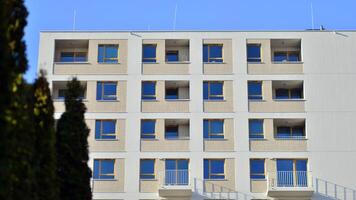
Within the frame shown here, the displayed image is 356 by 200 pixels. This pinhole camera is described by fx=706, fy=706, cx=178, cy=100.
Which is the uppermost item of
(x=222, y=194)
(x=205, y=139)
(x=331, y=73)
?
(x=331, y=73)

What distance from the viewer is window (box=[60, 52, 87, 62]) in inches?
1948

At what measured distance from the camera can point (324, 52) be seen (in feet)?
157

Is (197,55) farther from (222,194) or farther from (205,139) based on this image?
(222,194)

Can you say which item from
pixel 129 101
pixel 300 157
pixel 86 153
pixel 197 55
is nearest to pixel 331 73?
pixel 300 157

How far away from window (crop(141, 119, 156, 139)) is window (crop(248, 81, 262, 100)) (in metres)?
6.83

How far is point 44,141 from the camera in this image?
2138 cm

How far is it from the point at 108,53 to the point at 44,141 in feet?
90.6

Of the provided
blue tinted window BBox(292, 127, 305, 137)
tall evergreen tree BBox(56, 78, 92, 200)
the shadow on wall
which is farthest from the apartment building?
tall evergreen tree BBox(56, 78, 92, 200)

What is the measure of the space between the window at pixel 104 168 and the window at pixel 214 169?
6081 mm

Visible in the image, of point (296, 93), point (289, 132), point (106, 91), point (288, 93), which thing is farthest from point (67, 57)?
point (289, 132)

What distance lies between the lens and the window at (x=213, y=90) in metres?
47.7

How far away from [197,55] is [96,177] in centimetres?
1073

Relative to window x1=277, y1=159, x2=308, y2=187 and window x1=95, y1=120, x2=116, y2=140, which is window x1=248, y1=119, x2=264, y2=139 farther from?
window x1=95, y1=120, x2=116, y2=140

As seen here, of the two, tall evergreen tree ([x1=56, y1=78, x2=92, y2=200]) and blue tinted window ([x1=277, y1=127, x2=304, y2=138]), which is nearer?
tall evergreen tree ([x1=56, y1=78, x2=92, y2=200])
